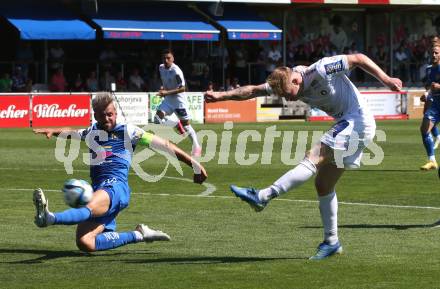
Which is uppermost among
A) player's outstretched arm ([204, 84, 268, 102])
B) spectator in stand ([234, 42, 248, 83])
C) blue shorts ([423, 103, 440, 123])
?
spectator in stand ([234, 42, 248, 83])

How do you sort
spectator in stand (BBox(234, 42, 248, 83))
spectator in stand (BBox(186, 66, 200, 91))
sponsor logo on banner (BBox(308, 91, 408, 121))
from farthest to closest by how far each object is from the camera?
spectator in stand (BBox(234, 42, 248, 83)) < spectator in stand (BBox(186, 66, 200, 91)) < sponsor logo on banner (BBox(308, 91, 408, 121))

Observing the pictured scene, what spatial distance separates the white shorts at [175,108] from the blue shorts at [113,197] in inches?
624

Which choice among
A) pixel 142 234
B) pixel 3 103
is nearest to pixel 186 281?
pixel 142 234

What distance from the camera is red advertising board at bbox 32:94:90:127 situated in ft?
127

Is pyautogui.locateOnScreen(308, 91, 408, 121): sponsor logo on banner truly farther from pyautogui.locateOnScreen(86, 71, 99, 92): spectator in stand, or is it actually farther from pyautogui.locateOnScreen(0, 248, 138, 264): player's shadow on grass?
pyautogui.locateOnScreen(0, 248, 138, 264): player's shadow on grass

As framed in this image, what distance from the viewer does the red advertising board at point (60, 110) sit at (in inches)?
1526

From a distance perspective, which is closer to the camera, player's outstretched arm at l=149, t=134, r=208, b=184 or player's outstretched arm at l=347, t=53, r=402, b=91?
player's outstretched arm at l=347, t=53, r=402, b=91

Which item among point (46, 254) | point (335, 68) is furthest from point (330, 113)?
point (46, 254)

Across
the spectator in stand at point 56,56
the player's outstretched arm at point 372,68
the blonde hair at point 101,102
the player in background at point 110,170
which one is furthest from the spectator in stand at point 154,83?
the player's outstretched arm at point 372,68

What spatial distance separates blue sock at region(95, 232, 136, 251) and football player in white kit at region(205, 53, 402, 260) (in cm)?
141

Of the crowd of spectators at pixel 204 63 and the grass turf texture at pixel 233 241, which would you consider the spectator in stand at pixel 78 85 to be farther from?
the grass turf texture at pixel 233 241

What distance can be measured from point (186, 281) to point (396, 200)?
7.48 metres

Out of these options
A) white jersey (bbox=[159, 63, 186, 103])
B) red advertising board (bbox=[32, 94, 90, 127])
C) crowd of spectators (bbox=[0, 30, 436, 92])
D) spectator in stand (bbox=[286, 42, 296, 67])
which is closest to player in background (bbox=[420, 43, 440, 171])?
white jersey (bbox=[159, 63, 186, 103])

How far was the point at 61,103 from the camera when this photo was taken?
1549 inches
